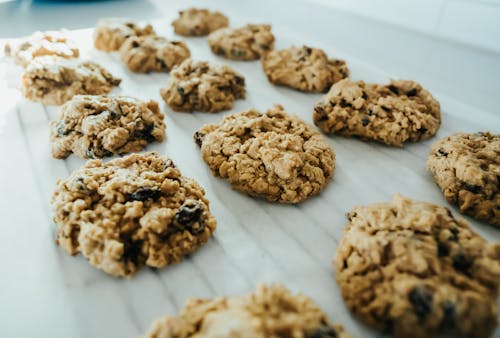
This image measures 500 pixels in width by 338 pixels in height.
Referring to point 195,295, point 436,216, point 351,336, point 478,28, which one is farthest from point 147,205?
point 478,28

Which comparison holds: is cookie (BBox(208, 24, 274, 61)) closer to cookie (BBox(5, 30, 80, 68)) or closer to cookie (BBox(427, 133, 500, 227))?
cookie (BBox(5, 30, 80, 68))

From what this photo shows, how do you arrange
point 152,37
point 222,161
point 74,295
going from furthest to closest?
point 152,37, point 222,161, point 74,295

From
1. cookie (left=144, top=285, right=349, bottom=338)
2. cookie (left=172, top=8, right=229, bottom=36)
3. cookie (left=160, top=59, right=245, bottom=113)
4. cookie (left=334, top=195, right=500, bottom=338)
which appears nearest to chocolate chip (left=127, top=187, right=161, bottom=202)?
cookie (left=144, top=285, right=349, bottom=338)

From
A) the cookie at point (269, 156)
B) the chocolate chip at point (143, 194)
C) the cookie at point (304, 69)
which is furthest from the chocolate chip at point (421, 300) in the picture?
the cookie at point (304, 69)

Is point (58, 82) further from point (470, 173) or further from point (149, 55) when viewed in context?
point (470, 173)

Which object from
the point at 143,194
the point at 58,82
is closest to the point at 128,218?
the point at 143,194

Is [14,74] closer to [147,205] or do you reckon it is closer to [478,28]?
[147,205]

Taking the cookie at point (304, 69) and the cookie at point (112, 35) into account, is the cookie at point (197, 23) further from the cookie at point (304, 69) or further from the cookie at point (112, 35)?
the cookie at point (304, 69)
